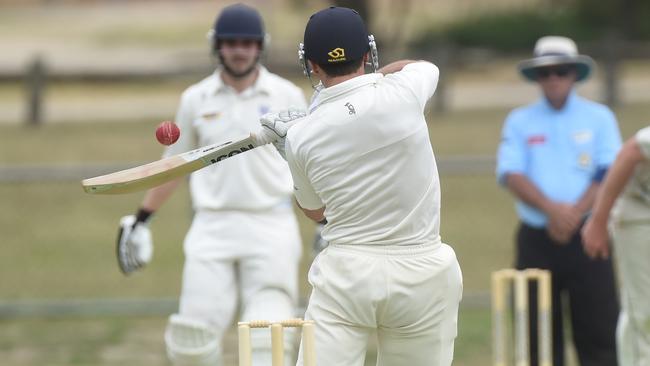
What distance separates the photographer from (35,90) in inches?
778

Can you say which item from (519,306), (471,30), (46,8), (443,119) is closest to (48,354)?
(519,306)

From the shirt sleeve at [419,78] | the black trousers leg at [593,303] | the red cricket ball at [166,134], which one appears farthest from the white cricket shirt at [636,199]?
the red cricket ball at [166,134]

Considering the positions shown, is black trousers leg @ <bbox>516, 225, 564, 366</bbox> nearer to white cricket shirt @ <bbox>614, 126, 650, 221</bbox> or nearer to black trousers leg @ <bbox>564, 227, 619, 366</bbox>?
black trousers leg @ <bbox>564, 227, 619, 366</bbox>

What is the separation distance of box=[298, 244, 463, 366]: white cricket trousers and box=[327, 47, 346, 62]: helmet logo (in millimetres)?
604

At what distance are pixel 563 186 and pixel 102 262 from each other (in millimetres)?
4410

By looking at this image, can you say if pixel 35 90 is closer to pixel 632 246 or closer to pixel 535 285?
pixel 535 285

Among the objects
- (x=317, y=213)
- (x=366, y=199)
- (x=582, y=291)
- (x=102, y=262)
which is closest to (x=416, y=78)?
(x=366, y=199)

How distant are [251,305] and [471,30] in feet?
83.3

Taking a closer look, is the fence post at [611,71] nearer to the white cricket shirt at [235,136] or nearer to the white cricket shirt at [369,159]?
the white cricket shirt at [235,136]

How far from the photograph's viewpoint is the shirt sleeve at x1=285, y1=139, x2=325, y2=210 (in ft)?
14.5

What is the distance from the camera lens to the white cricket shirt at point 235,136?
616cm

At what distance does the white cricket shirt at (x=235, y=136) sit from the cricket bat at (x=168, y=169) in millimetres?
1496

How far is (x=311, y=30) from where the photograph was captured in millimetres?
4387

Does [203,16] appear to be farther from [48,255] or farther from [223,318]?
[223,318]
